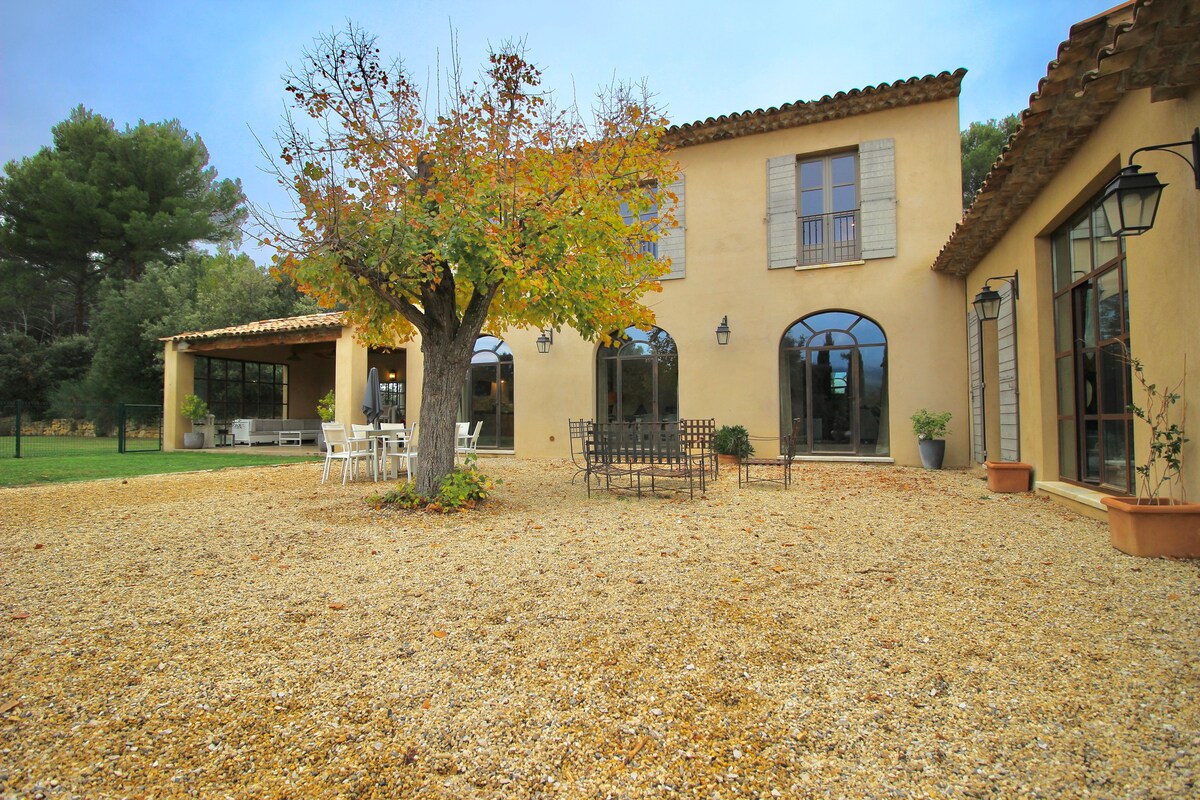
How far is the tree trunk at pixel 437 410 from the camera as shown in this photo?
19.4 feet

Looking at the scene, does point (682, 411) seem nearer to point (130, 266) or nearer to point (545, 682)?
point (545, 682)

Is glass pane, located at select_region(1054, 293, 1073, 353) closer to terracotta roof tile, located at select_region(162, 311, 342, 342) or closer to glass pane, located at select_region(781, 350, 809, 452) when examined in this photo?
glass pane, located at select_region(781, 350, 809, 452)

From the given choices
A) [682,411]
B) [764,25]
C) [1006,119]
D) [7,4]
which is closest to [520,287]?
[682,411]

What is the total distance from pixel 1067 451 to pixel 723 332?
19.0 ft

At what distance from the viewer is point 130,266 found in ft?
74.4

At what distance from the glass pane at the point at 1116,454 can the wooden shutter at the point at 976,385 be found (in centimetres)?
354

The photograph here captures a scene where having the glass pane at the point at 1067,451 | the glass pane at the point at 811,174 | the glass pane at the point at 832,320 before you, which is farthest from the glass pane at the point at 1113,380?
the glass pane at the point at 811,174

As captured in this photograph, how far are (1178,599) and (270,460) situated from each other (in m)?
13.3

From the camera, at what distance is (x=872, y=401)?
33.5 ft

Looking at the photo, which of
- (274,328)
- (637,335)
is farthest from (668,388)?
(274,328)

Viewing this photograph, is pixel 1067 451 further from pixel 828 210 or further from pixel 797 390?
pixel 828 210

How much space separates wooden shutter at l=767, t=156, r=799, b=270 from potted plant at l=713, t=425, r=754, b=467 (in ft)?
10.6

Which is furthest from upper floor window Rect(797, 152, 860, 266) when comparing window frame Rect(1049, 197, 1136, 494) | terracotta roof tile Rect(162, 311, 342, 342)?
terracotta roof tile Rect(162, 311, 342, 342)

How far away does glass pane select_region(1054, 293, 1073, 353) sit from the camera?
5.85 m
